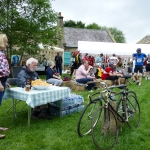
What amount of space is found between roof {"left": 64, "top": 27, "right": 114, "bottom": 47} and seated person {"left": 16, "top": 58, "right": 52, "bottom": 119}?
27.9 m

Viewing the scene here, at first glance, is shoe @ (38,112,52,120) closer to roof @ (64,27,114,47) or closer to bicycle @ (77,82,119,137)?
bicycle @ (77,82,119,137)

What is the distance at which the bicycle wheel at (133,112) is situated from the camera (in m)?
4.39

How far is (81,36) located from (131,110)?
31.4 meters

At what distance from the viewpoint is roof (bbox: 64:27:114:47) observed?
33.5 m

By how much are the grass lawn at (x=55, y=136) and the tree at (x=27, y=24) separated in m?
8.68

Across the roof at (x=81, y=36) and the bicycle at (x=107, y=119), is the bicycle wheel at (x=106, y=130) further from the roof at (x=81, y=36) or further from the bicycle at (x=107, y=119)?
the roof at (x=81, y=36)

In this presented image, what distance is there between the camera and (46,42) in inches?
527

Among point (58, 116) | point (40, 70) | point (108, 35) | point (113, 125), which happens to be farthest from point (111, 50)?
point (108, 35)

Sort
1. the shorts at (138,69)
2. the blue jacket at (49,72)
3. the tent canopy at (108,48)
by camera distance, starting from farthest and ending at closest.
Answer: the tent canopy at (108,48) → the shorts at (138,69) → the blue jacket at (49,72)

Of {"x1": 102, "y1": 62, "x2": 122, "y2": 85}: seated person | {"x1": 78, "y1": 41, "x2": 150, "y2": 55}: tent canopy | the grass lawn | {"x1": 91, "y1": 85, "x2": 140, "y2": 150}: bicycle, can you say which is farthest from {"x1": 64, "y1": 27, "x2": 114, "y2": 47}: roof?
{"x1": 91, "y1": 85, "x2": 140, "y2": 150}: bicycle

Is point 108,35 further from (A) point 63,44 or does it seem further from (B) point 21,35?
(B) point 21,35

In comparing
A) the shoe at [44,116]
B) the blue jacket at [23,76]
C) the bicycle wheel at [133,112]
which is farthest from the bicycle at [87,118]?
the blue jacket at [23,76]

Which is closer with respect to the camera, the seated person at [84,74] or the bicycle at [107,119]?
the bicycle at [107,119]

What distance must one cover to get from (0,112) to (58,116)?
150 centimetres
